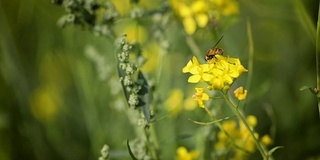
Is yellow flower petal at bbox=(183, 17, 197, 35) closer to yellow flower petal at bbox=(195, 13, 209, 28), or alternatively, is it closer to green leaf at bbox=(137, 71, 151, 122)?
yellow flower petal at bbox=(195, 13, 209, 28)

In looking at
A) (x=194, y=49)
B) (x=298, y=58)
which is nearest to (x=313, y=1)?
(x=298, y=58)

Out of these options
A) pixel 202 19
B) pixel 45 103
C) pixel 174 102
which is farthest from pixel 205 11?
pixel 45 103

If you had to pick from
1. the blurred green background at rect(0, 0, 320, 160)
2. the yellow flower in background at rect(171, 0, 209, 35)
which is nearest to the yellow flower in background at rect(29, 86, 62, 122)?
the blurred green background at rect(0, 0, 320, 160)

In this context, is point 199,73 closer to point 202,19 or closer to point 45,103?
point 202,19

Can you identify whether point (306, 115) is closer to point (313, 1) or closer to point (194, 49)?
point (313, 1)

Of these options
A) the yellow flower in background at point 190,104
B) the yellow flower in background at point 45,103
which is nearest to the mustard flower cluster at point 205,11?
the yellow flower in background at point 190,104

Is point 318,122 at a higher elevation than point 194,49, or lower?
lower
